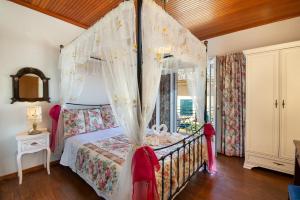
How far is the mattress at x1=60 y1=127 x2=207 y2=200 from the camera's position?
1.89 m

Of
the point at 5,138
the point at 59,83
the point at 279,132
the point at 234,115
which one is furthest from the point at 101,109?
the point at 279,132

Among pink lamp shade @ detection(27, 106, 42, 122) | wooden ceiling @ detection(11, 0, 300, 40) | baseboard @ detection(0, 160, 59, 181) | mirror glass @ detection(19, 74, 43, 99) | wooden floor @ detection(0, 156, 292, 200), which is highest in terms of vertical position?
wooden ceiling @ detection(11, 0, 300, 40)

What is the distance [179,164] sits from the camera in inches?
83.4

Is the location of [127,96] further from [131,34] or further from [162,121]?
[162,121]

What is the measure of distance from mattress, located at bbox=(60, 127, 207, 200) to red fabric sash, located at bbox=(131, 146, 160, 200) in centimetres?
33

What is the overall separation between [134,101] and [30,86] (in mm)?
2506

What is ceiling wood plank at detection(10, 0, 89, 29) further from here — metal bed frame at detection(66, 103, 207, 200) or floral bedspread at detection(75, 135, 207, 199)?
metal bed frame at detection(66, 103, 207, 200)

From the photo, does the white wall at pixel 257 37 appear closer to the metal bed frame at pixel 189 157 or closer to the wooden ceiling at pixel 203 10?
the wooden ceiling at pixel 203 10

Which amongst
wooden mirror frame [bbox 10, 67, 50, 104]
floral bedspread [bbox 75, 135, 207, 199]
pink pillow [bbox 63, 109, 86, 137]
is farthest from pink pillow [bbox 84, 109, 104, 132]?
wooden mirror frame [bbox 10, 67, 50, 104]

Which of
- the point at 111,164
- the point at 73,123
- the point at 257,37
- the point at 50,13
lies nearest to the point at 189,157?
the point at 111,164

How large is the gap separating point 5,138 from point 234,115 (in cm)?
446

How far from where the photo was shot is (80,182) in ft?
8.55

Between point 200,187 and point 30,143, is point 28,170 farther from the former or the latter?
point 200,187

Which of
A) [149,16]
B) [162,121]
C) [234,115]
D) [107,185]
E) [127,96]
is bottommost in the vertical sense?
Result: [107,185]
